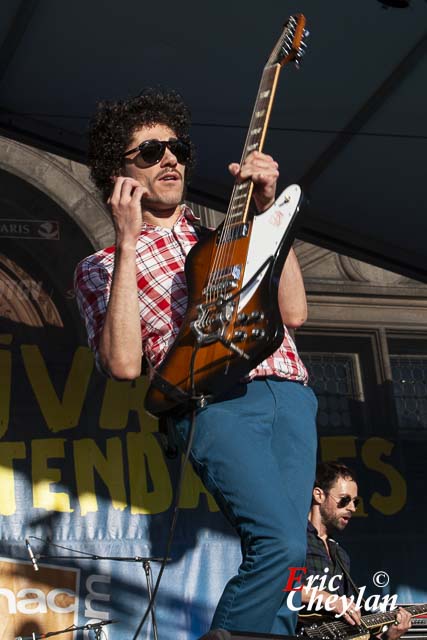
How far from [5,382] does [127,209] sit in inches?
116

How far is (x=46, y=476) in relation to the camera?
497 centimetres

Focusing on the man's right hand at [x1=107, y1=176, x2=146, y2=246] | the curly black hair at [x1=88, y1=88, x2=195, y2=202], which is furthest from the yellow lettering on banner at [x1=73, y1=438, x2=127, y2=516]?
the man's right hand at [x1=107, y1=176, x2=146, y2=246]

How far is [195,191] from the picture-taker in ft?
18.5

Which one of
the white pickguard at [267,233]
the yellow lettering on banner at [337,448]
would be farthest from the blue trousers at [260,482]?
the yellow lettering on banner at [337,448]

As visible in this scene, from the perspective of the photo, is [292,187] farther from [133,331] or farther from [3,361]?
[3,361]

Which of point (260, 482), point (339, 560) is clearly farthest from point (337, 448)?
point (260, 482)

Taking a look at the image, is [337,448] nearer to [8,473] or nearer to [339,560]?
[339,560]

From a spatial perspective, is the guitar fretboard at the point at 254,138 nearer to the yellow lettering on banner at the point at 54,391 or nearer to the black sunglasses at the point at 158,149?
the black sunglasses at the point at 158,149

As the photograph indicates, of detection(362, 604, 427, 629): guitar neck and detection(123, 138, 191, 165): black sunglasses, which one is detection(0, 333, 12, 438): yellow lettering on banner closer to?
detection(362, 604, 427, 629): guitar neck

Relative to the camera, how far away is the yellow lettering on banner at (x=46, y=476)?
Result: 4.93m

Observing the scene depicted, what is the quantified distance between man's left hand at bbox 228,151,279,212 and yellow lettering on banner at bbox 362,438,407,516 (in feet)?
11.0

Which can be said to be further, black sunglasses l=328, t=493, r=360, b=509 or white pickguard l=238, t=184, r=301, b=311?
black sunglasses l=328, t=493, r=360, b=509

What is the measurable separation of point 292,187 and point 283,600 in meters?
0.98

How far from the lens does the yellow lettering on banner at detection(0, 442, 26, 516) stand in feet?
16.0
